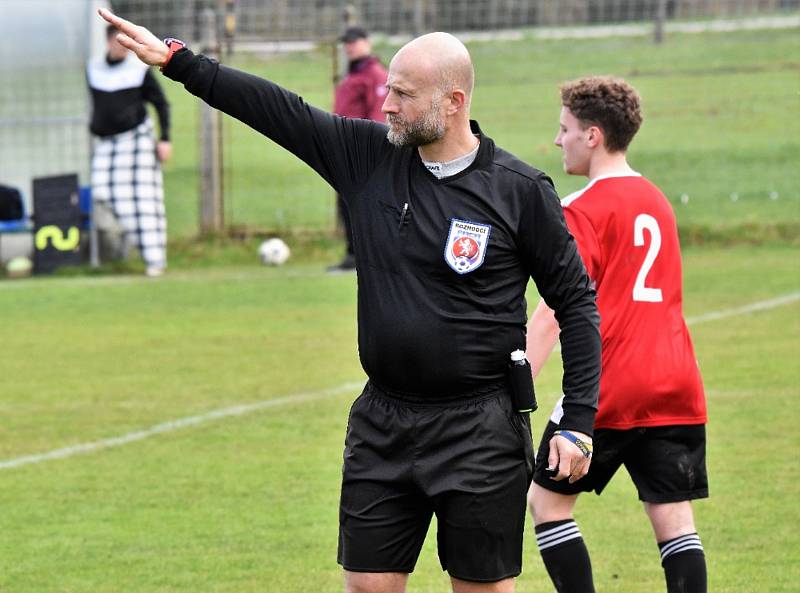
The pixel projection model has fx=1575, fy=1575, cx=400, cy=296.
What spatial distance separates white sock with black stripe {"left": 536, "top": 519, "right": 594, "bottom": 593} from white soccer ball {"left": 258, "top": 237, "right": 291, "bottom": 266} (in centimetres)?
1194

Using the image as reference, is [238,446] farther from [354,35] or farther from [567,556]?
[354,35]

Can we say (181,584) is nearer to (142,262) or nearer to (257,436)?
(257,436)

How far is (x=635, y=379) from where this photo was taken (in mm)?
5434

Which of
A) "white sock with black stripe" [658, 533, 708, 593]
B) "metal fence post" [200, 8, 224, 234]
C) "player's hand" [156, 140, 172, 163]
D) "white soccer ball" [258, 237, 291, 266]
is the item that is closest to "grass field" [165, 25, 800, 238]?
"metal fence post" [200, 8, 224, 234]

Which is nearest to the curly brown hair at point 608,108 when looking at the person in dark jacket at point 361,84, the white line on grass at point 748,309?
the white line on grass at point 748,309

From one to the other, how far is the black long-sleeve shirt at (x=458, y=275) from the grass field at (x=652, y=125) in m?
14.1

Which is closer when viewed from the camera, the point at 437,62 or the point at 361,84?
the point at 437,62

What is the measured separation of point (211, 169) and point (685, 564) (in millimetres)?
13720

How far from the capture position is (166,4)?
67.1 feet

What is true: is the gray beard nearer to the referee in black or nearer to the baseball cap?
the referee in black

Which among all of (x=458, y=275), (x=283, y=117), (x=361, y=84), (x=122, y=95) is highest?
(x=283, y=117)

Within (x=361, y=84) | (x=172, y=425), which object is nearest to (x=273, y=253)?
(x=361, y=84)

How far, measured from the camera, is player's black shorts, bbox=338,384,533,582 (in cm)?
448

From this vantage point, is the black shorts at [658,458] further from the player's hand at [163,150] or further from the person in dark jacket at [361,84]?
the player's hand at [163,150]
